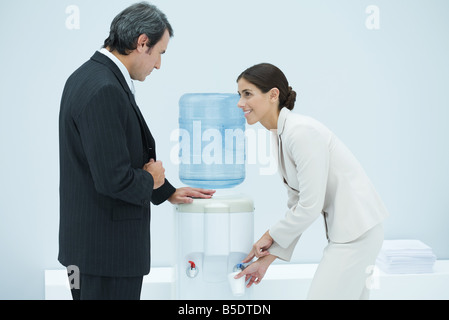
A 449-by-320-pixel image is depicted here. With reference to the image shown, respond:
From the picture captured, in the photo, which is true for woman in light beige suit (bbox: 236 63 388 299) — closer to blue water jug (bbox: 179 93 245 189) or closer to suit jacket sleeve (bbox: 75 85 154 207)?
suit jacket sleeve (bbox: 75 85 154 207)

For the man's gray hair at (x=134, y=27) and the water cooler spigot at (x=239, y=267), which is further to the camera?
the water cooler spigot at (x=239, y=267)

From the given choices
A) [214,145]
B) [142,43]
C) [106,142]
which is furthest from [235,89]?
[106,142]

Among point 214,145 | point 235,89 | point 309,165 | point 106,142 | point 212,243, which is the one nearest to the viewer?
point 106,142

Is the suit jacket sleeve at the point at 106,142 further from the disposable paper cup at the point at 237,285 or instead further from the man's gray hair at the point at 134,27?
the disposable paper cup at the point at 237,285

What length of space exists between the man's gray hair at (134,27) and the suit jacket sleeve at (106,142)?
24 centimetres

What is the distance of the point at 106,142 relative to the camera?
1.57 meters

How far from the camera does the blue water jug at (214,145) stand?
2791mm

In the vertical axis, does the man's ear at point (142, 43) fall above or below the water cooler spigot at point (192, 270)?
above

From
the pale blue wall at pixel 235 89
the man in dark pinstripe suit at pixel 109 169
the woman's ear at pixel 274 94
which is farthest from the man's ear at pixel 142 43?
the pale blue wall at pixel 235 89

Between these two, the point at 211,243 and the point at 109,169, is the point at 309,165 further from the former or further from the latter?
the point at 109,169

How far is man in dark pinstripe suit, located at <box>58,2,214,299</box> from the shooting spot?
5.20ft

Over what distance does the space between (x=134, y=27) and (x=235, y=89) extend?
4.62ft

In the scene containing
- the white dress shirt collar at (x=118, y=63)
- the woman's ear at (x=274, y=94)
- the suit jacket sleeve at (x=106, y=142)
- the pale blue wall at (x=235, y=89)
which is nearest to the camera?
the suit jacket sleeve at (x=106, y=142)
